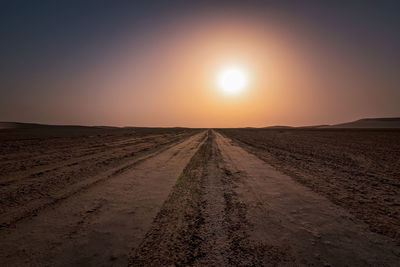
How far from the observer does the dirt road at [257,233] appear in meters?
2.30

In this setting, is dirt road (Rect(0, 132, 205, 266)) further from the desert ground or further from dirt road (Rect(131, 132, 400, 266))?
dirt road (Rect(131, 132, 400, 266))

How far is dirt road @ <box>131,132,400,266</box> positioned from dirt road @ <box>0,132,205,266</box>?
0.32m

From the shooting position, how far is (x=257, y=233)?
2871 mm

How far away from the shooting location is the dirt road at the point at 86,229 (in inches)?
89.8

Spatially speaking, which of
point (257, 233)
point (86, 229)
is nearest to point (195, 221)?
point (257, 233)

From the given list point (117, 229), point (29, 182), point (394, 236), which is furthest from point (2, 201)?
point (394, 236)

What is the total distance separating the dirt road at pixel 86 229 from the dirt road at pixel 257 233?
1.07ft

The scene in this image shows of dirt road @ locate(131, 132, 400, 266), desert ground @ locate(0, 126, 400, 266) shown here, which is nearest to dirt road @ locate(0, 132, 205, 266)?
desert ground @ locate(0, 126, 400, 266)

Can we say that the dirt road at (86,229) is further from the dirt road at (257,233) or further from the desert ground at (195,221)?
the dirt road at (257,233)

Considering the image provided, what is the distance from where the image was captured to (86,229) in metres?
2.93

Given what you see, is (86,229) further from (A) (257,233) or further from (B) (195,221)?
(A) (257,233)

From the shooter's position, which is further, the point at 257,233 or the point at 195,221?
the point at 195,221

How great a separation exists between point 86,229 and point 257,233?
106 inches

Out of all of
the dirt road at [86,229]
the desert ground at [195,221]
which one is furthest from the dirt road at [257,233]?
the dirt road at [86,229]
